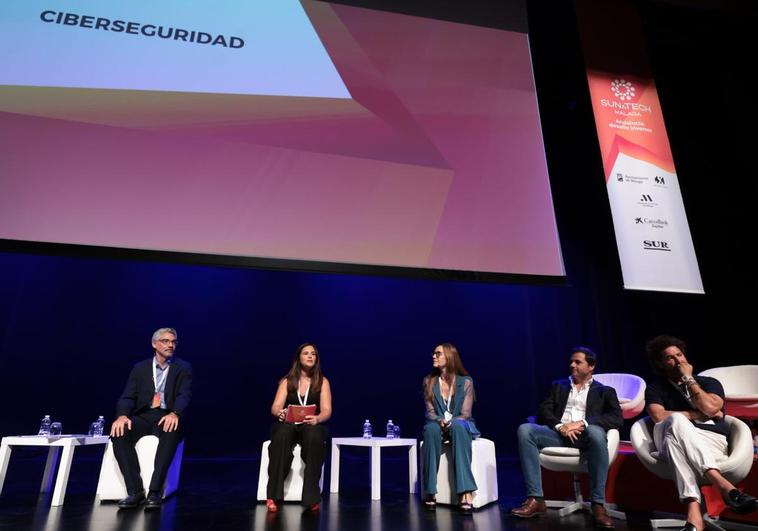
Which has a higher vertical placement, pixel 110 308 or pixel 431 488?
pixel 110 308

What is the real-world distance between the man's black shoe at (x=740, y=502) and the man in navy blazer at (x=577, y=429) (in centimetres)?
52

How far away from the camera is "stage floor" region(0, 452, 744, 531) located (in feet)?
7.23

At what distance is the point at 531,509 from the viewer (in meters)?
2.48

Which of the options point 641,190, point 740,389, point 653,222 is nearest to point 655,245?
point 653,222

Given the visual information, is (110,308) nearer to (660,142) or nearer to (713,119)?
(660,142)

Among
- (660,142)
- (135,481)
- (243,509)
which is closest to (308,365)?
(243,509)

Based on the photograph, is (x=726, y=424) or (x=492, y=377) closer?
(x=726, y=424)

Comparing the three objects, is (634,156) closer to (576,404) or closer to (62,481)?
(576,404)

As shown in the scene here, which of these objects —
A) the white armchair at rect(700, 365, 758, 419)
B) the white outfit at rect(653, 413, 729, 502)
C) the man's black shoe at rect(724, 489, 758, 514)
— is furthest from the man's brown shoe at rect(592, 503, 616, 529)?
the white armchair at rect(700, 365, 758, 419)

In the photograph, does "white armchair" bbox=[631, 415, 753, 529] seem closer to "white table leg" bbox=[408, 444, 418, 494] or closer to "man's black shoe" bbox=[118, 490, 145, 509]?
"white table leg" bbox=[408, 444, 418, 494]

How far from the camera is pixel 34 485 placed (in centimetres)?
329

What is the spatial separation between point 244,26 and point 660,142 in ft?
12.3

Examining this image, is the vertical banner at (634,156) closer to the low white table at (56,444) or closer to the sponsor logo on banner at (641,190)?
the sponsor logo on banner at (641,190)

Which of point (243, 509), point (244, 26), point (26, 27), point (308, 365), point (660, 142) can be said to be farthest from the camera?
point (660, 142)
